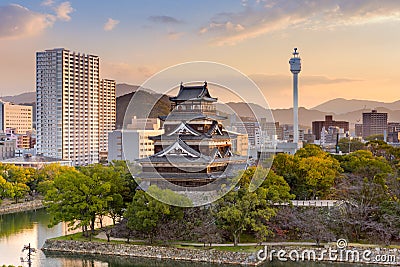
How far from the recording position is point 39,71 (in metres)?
56.3

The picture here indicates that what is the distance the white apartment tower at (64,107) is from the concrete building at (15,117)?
3309cm

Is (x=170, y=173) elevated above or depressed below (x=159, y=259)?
above

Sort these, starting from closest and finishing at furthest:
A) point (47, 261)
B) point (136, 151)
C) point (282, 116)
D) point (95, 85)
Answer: point (47, 261) < point (136, 151) < point (95, 85) < point (282, 116)

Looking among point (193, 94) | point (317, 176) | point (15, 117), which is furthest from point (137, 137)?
point (15, 117)

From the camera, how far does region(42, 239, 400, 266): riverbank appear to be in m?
18.5

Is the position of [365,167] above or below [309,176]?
above

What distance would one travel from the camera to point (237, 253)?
18.6 m

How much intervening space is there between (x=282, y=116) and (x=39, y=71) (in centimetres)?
4297

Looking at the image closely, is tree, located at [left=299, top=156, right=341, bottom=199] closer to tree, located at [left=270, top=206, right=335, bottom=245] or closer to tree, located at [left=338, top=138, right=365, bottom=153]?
tree, located at [left=270, top=206, right=335, bottom=245]

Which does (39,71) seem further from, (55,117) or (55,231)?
(55,231)

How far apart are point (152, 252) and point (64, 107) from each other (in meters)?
38.6

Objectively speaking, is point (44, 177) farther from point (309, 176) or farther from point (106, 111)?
point (106, 111)

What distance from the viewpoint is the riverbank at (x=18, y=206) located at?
30.3m

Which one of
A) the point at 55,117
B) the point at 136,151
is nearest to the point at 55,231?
the point at 136,151
